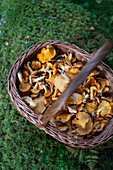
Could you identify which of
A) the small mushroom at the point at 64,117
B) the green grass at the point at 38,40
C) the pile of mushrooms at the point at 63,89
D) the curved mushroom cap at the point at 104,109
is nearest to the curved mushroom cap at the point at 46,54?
the pile of mushrooms at the point at 63,89

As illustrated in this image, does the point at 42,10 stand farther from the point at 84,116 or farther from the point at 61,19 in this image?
the point at 84,116

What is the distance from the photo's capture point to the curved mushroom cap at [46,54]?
2.61m

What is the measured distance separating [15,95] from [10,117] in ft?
2.31

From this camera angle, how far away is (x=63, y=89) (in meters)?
2.42

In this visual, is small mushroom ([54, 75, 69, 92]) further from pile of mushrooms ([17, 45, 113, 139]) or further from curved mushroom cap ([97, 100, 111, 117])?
curved mushroom cap ([97, 100, 111, 117])

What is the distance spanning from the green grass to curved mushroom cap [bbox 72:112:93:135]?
23.1 inches

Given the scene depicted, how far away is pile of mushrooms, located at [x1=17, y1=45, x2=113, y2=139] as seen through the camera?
7.82ft

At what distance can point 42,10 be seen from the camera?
3639mm

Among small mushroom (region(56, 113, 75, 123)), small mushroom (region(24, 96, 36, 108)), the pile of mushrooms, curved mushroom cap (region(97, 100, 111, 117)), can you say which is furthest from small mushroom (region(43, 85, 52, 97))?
curved mushroom cap (region(97, 100, 111, 117))

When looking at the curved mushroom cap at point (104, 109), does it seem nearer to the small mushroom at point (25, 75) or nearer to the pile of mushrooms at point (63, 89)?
the pile of mushrooms at point (63, 89)

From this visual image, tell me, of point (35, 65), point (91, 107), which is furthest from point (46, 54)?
point (91, 107)

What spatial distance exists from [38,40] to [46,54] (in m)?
0.91

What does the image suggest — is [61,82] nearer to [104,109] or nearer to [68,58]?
[68,58]

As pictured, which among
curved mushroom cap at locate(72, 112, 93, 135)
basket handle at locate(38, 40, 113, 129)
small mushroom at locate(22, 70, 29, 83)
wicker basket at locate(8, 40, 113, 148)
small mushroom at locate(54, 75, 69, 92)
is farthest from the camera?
small mushroom at locate(22, 70, 29, 83)
